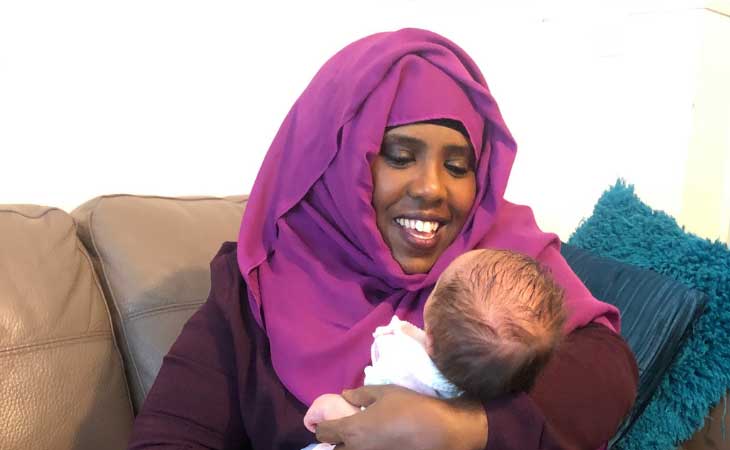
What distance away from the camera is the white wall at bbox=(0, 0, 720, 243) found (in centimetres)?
134

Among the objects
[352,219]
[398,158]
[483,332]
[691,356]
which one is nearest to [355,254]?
[352,219]

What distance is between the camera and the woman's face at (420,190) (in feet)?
3.29

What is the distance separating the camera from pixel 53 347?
3.62 ft

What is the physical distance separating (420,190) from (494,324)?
1.04 ft

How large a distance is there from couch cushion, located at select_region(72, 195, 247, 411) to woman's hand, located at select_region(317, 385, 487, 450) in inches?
21.0

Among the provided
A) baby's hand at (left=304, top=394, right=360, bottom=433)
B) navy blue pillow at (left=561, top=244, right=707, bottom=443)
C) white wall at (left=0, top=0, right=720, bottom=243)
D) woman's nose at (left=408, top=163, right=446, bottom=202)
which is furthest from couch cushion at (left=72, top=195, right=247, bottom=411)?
navy blue pillow at (left=561, top=244, right=707, bottom=443)

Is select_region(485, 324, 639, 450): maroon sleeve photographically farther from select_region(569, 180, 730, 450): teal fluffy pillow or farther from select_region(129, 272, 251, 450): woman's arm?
select_region(129, 272, 251, 450): woman's arm

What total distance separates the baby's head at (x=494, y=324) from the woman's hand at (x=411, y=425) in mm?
35

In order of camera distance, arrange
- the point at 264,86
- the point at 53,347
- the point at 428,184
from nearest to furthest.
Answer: the point at 428,184
the point at 53,347
the point at 264,86

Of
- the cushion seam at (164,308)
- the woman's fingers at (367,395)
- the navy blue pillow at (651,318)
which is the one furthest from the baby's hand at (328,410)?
the navy blue pillow at (651,318)

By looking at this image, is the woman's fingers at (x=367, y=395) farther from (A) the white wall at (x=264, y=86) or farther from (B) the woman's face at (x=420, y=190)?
(A) the white wall at (x=264, y=86)

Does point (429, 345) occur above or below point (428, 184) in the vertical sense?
below

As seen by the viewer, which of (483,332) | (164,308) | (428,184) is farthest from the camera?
(164,308)

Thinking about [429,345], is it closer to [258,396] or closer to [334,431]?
[334,431]
